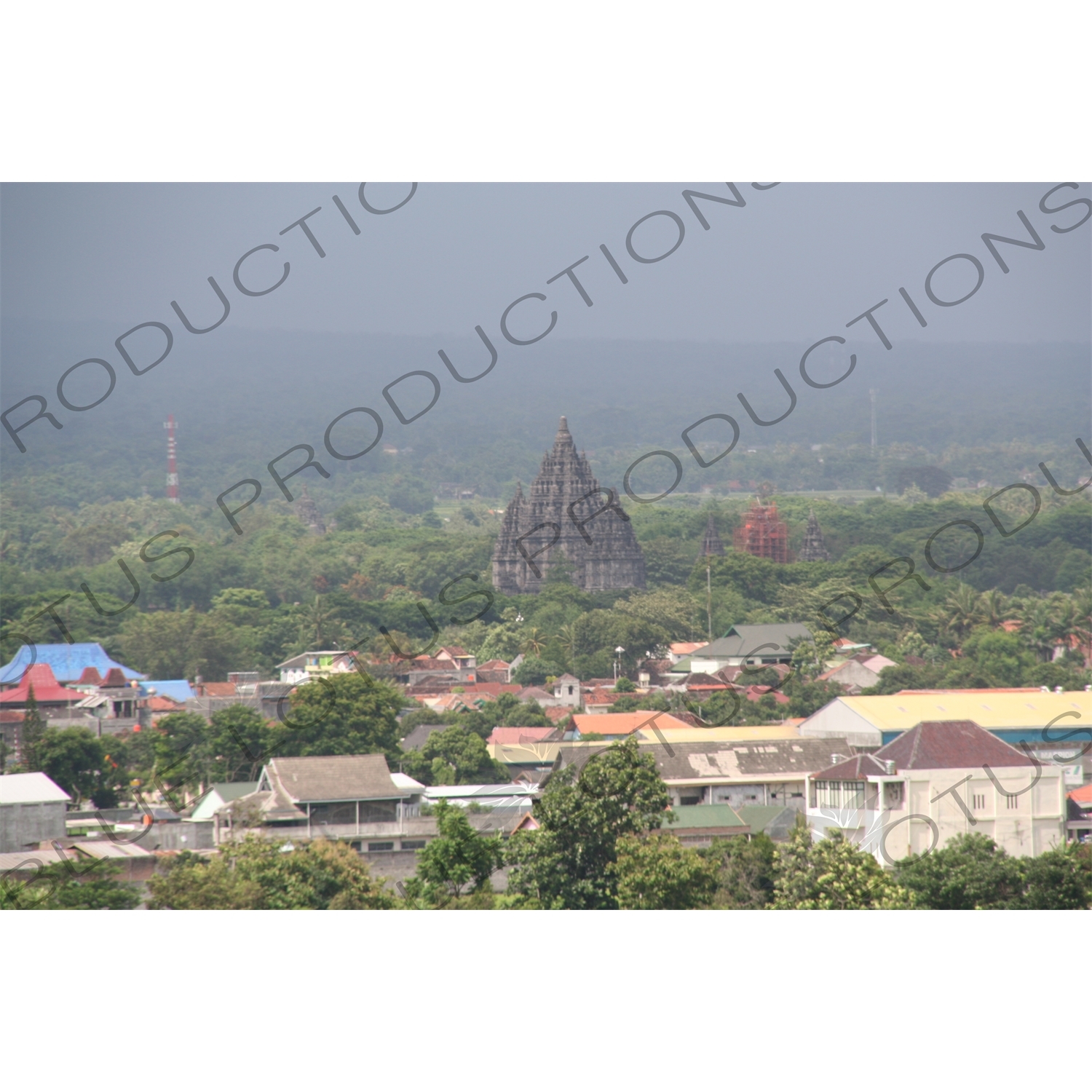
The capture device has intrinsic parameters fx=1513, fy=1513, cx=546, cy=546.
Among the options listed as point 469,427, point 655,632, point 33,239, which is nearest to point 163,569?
point 655,632

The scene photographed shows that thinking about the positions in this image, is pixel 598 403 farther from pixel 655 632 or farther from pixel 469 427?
pixel 655 632

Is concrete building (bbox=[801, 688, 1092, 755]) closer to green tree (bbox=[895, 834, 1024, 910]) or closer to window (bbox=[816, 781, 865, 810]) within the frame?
window (bbox=[816, 781, 865, 810])

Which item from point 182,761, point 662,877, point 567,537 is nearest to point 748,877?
point 662,877

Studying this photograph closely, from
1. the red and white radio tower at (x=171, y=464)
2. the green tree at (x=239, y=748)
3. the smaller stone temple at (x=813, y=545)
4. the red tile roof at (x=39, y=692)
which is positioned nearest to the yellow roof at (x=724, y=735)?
the green tree at (x=239, y=748)

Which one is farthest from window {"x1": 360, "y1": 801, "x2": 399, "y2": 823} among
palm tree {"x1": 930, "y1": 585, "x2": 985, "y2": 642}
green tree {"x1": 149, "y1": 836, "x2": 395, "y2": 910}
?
palm tree {"x1": 930, "y1": 585, "x2": 985, "y2": 642}

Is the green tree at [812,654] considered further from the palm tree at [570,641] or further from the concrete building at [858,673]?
the palm tree at [570,641]
